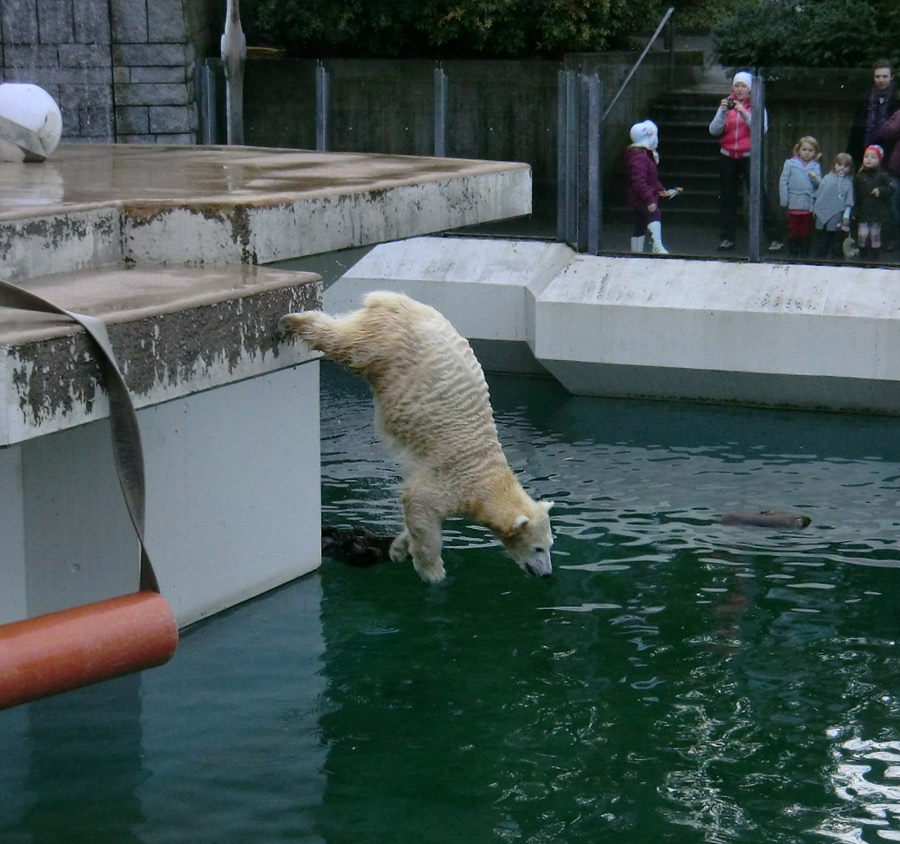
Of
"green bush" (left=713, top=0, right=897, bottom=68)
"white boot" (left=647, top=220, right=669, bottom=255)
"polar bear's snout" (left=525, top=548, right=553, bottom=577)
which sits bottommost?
"polar bear's snout" (left=525, top=548, right=553, bottom=577)

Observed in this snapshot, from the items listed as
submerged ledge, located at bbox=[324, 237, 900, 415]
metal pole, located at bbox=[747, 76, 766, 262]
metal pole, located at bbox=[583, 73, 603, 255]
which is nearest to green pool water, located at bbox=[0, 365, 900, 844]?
submerged ledge, located at bbox=[324, 237, 900, 415]

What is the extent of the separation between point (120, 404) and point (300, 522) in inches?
128

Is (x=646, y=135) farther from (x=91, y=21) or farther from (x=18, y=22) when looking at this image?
(x=18, y=22)

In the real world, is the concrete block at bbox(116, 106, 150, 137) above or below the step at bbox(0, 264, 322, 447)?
above

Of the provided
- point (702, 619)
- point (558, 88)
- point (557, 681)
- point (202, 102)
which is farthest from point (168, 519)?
point (202, 102)

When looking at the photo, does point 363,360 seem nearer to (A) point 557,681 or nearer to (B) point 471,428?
(B) point 471,428

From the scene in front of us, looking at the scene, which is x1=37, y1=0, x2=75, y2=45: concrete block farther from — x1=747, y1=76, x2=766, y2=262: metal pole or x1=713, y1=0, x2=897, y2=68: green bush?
x1=713, y1=0, x2=897, y2=68: green bush

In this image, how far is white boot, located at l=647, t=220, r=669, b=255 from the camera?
13312mm

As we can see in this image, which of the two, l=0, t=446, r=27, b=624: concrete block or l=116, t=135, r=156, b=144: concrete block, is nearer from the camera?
l=0, t=446, r=27, b=624: concrete block

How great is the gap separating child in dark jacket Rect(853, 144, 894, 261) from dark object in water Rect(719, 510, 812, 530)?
4.10 metres

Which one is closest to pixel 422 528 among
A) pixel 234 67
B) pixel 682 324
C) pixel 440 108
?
pixel 682 324

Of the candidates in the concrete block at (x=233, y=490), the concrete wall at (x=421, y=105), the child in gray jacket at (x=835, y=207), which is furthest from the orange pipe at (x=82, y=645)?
the concrete wall at (x=421, y=105)

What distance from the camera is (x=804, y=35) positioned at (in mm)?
16641

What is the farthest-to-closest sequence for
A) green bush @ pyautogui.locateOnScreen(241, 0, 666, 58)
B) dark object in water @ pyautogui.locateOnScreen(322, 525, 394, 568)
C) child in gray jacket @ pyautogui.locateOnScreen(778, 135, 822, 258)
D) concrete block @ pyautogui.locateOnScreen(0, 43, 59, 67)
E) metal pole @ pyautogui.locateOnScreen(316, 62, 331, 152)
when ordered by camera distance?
green bush @ pyautogui.locateOnScreen(241, 0, 666, 58)
concrete block @ pyautogui.locateOnScreen(0, 43, 59, 67)
metal pole @ pyautogui.locateOnScreen(316, 62, 331, 152)
child in gray jacket @ pyautogui.locateOnScreen(778, 135, 822, 258)
dark object in water @ pyautogui.locateOnScreen(322, 525, 394, 568)
